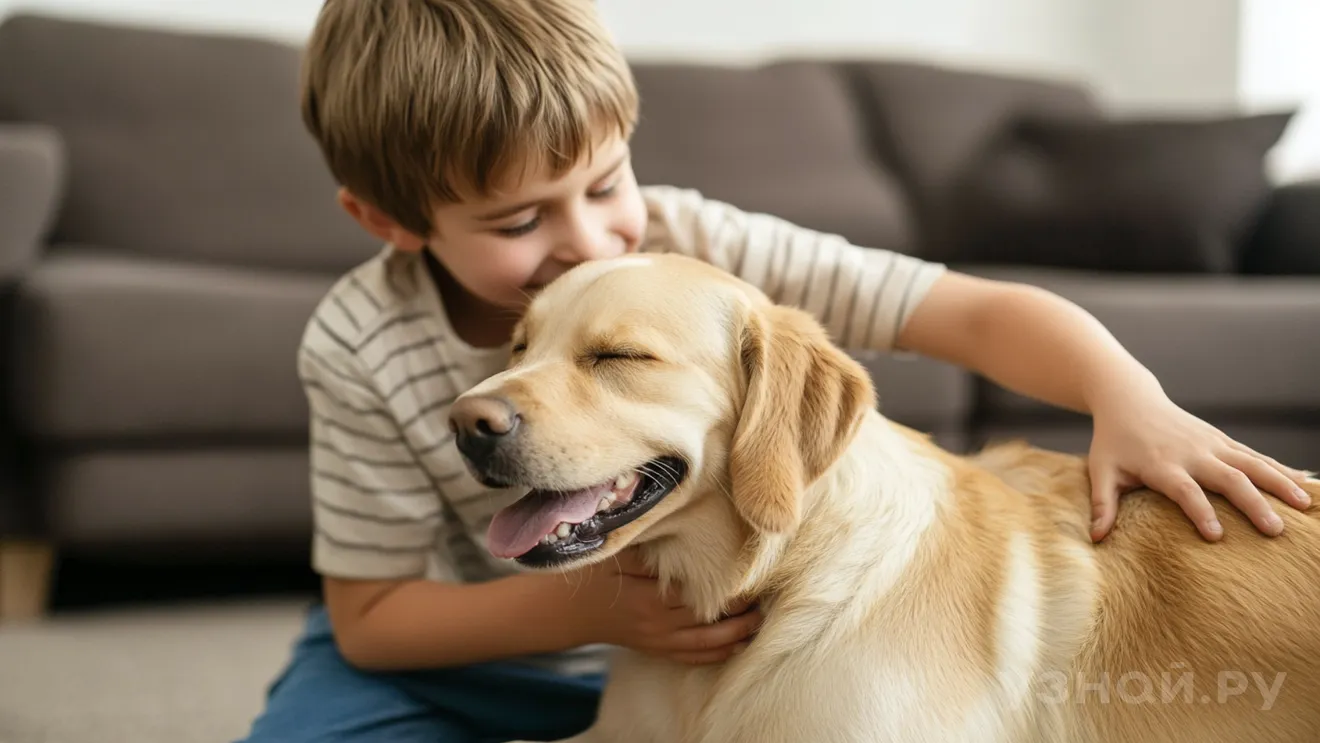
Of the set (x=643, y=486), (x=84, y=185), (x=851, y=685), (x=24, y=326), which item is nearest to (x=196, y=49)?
(x=84, y=185)

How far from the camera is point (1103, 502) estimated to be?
3.67 feet

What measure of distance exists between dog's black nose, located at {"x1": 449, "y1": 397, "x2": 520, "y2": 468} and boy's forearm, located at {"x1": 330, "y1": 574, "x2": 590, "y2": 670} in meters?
0.28

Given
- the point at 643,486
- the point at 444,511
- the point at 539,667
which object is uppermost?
the point at 643,486

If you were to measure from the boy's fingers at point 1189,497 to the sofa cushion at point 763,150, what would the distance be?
1.89 meters

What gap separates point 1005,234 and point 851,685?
2.33m

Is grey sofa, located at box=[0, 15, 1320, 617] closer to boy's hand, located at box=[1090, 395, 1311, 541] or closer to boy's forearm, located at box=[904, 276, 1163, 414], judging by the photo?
boy's forearm, located at box=[904, 276, 1163, 414]

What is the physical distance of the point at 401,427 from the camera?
1360mm

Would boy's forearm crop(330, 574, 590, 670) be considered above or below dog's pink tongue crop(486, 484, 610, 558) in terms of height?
below

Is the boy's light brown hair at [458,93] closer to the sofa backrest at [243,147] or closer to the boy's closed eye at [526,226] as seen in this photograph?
the boy's closed eye at [526,226]

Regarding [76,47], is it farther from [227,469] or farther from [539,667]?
[539,667]

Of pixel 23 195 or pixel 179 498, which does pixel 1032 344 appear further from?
pixel 23 195

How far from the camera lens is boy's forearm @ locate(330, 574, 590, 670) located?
1.22m

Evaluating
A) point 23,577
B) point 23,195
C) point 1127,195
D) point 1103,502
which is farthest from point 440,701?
point 1127,195

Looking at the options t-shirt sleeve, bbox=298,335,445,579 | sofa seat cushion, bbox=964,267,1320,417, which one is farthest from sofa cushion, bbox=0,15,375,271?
sofa seat cushion, bbox=964,267,1320,417
